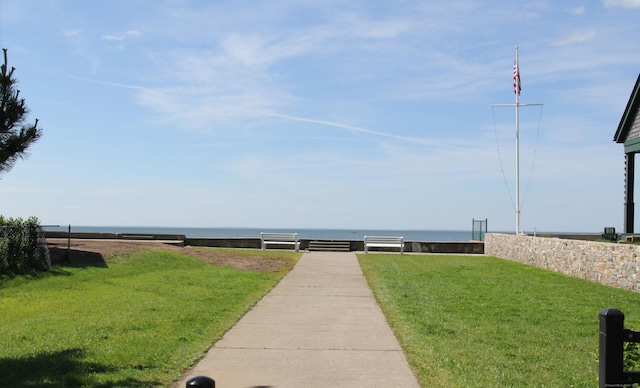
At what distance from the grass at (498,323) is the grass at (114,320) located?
282 centimetres

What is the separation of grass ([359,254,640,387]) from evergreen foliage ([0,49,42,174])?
8.06 meters

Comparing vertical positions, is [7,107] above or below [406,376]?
above

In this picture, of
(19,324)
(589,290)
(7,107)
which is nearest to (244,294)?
(19,324)

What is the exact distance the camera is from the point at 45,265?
47.6ft

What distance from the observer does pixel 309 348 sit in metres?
7.72

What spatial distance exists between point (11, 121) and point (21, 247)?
3.32 m

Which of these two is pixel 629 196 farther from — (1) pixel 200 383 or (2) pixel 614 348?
(1) pixel 200 383

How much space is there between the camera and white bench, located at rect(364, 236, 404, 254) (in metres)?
27.8

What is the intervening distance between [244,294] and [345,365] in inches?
244

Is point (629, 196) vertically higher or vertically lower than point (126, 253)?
higher

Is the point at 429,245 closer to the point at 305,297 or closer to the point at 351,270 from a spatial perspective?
the point at 351,270

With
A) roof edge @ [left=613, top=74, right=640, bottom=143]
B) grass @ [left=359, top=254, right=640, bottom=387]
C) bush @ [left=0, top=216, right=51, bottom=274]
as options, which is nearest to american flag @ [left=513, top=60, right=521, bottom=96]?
roof edge @ [left=613, top=74, right=640, bottom=143]

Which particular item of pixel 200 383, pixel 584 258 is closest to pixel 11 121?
pixel 200 383

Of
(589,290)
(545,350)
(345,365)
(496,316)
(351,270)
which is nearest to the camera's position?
(345,365)
